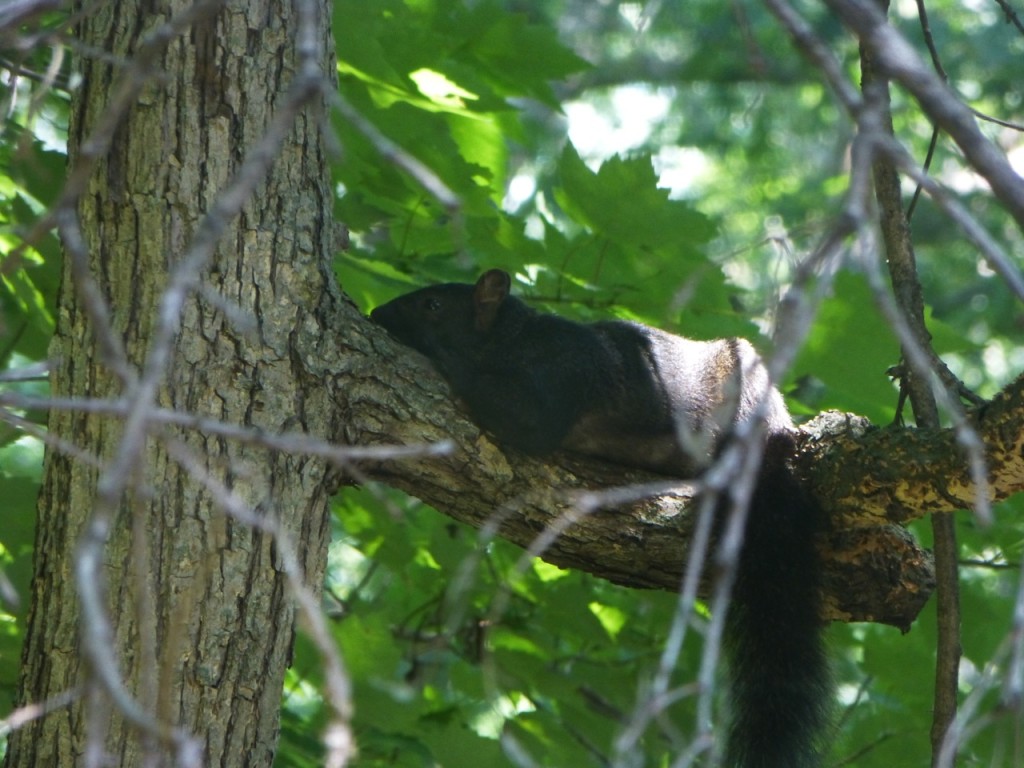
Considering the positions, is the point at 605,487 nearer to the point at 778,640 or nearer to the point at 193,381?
the point at 778,640

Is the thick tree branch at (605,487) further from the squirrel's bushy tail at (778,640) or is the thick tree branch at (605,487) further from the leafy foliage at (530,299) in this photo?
the leafy foliage at (530,299)

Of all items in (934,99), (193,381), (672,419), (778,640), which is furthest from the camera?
(672,419)

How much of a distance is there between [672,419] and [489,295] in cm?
74

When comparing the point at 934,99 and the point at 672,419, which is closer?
the point at 934,99

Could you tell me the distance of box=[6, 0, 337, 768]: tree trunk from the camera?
225 centimetres

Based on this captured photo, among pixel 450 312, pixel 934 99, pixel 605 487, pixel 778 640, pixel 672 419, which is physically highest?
pixel 450 312

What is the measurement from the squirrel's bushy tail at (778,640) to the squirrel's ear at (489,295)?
1.14m

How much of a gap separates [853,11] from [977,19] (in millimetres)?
9924

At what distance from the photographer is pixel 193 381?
7.63ft

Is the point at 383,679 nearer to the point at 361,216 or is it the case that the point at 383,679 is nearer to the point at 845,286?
the point at 361,216

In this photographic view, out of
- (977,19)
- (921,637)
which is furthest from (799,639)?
(977,19)

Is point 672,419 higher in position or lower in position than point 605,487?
higher

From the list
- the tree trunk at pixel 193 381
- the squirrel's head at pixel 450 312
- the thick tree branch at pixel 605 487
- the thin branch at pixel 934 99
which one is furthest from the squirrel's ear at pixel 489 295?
the thin branch at pixel 934 99

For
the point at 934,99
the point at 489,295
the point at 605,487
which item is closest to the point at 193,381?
the point at 605,487
